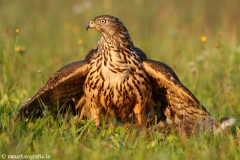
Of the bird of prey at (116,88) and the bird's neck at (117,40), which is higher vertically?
the bird's neck at (117,40)

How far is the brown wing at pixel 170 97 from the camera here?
255 inches

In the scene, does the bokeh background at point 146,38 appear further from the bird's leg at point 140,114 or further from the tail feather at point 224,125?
the bird's leg at point 140,114

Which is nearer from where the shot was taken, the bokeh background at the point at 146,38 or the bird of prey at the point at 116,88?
the bird of prey at the point at 116,88

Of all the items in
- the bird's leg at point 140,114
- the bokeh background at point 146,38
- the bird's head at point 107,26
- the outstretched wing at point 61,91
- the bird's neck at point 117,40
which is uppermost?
the bokeh background at point 146,38

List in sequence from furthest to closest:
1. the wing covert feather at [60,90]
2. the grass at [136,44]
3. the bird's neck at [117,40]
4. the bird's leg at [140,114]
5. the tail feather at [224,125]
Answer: the bird's leg at [140,114] < the bird's neck at [117,40] < the wing covert feather at [60,90] < the tail feather at [224,125] < the grass at [136,44]

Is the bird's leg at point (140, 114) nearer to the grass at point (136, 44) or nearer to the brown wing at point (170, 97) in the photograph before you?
the brown wing at point (170, 97)

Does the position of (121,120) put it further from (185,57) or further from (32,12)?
(32,12)

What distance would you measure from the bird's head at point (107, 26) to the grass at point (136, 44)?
0.96 meters

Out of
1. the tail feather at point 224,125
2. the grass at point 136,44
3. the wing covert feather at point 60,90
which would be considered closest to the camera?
the grass at point 136,44

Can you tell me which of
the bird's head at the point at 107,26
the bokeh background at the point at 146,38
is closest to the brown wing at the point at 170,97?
the bird's head at the point at 107,26

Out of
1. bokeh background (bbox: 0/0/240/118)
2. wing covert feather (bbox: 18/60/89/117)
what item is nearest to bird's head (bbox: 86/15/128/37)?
wing covert feather (bbox: 18/60/89/117)

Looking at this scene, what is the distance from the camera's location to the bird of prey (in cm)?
651

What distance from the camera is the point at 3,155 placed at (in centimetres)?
452

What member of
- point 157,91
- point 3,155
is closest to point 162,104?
point 157,91
